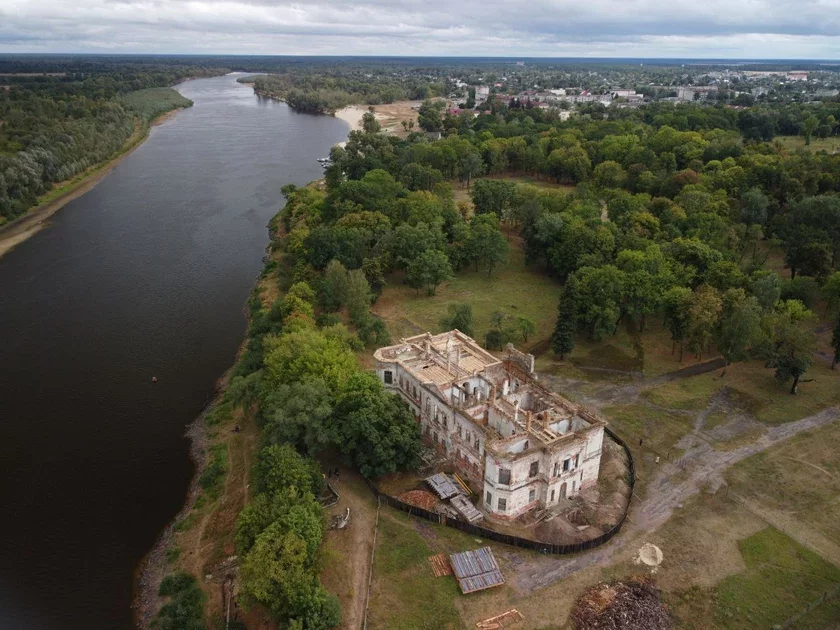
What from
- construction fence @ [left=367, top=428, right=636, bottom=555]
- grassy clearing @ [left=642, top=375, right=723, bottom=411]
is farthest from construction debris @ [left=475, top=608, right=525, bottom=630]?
grassy clearing @ [left=642, top=375, right=723, bottom=411]

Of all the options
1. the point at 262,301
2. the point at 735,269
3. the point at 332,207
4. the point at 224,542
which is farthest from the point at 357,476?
the point at 332,207

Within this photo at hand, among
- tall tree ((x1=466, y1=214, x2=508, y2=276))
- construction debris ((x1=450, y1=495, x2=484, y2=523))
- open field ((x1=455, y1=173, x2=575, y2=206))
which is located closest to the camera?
construction debris ((x1=450, y1=495, x2=484, y2=523))

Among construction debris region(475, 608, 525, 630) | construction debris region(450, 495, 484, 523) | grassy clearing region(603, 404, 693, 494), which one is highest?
construction debris region(450, 495, 484, 523)

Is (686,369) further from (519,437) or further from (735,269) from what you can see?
(519,437)

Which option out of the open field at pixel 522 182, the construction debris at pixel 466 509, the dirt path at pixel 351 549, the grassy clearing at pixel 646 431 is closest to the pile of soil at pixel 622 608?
the construction debris at pixel 466 509

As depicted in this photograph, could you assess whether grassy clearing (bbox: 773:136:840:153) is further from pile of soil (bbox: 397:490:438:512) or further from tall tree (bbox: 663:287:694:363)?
pile of soil (bbox: 397:490:438:512)

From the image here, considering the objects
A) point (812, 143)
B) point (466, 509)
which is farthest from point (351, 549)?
point (812, 143)
